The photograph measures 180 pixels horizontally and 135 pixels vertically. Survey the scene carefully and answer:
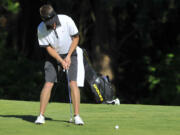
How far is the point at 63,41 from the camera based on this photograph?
→ 8336 mm

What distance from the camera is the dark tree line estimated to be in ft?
64.7

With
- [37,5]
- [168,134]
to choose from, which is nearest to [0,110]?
[168,134]

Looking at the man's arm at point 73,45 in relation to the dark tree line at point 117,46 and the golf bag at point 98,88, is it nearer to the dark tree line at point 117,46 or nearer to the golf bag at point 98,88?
the golf bag at point 98,88

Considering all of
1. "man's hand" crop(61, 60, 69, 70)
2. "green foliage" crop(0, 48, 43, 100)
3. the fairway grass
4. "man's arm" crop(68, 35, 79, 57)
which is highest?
"green foliage" crop(0, 48, 43, 100)

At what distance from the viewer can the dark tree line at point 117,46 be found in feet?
64.7

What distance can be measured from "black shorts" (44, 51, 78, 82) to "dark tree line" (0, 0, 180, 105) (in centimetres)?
984

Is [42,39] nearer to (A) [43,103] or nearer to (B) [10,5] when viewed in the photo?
(A) [43,103]

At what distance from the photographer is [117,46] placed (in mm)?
22016

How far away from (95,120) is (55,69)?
42.9 inches

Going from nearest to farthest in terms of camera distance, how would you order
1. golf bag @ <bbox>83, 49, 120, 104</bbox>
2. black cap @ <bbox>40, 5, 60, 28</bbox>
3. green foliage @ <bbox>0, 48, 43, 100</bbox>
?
black cap @ <bbox>40, 5, 60, 28</bbox>, golf bag @ <bbox>83, 49, 120, 104</bbox>, green foliage @ <bbox>0, 48, 43, 100</bbox>

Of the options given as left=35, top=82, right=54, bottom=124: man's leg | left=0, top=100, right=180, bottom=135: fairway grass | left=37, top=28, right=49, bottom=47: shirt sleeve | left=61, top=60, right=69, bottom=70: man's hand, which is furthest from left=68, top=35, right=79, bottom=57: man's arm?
left=0, top=100, right=180, bottom=135: fairway grass

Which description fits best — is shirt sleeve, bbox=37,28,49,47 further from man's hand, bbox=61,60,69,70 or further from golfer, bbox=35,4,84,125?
man's hand, bbox=61,60,69,70

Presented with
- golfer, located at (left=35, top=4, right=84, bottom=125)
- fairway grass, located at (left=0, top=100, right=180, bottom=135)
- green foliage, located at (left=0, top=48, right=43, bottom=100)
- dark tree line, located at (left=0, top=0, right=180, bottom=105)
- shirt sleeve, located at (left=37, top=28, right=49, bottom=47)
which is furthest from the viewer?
dark tree line, located at (left=0, top=0, right=180, bottom=105)

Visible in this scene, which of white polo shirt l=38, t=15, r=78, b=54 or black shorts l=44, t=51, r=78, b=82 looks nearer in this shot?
white polo shirt l=38, t=15, r=78, b=54
